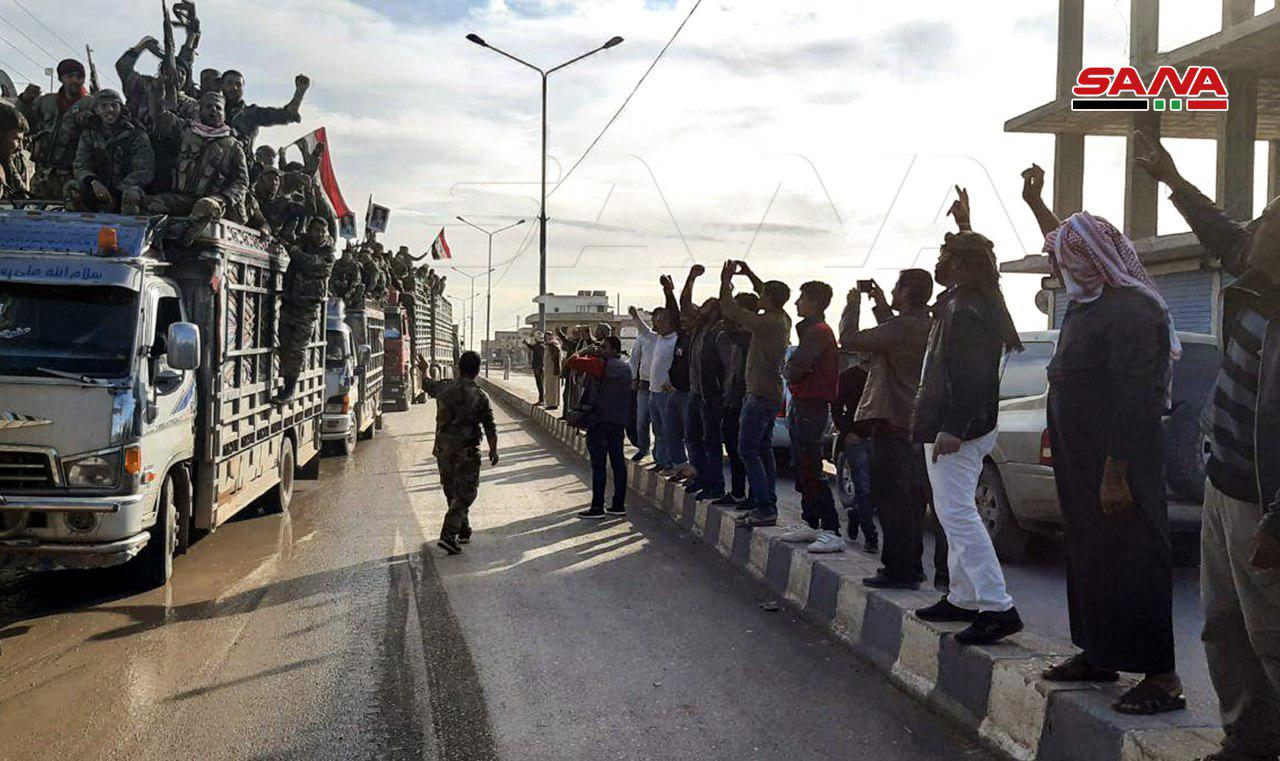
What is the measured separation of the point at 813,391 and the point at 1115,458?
3689mm

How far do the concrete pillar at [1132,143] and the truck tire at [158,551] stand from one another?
20.3 meters

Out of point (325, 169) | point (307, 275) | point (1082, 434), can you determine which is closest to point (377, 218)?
Result: point (325, 169)

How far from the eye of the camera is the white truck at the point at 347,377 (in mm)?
15055

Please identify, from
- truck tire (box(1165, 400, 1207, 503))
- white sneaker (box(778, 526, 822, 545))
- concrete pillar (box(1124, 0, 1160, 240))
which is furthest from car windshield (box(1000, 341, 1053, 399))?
concrete pillar (box(1124, 0, 1160, 240))

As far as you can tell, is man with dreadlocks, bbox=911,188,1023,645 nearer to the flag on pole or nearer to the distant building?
the distant building

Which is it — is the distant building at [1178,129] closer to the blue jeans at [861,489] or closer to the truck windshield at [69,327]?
the blue jeans at [861,489]

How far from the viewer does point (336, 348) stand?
1521cm

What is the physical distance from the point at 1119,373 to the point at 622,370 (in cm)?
649

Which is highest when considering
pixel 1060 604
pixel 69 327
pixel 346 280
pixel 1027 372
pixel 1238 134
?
pixel 1238 134

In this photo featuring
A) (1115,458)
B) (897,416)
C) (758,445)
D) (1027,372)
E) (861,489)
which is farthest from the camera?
(1027,372)

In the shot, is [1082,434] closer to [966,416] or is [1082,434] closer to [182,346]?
[966,416]

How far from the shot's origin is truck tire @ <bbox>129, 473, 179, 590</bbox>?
6680 mm

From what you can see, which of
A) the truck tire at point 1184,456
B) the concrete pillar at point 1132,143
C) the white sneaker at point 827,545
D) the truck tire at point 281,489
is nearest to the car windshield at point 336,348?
the truck tire at point 281,489

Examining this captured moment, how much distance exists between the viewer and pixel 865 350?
19.6 ft
